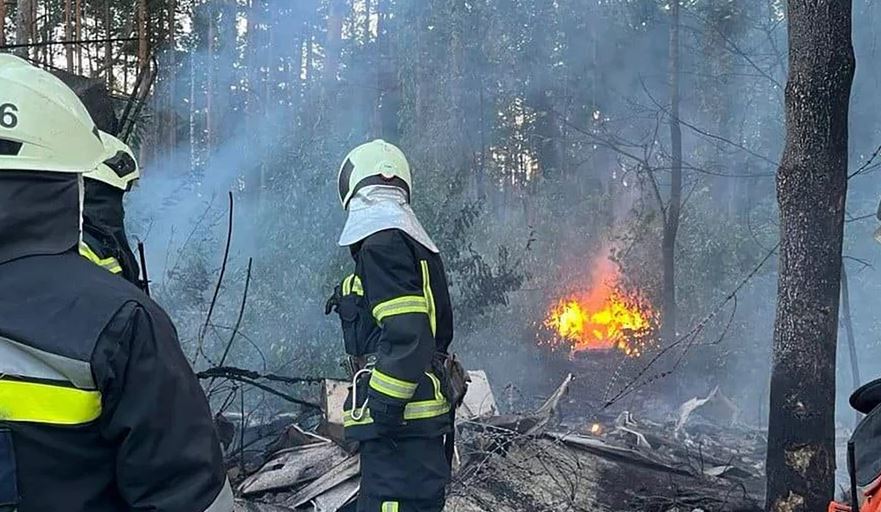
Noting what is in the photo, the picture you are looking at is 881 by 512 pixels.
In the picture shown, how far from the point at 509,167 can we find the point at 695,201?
8.78 m

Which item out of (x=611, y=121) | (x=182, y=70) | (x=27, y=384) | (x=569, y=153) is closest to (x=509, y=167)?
(x=569, y=153)

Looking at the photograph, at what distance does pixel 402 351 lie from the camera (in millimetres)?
3643

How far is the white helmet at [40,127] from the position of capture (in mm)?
1564

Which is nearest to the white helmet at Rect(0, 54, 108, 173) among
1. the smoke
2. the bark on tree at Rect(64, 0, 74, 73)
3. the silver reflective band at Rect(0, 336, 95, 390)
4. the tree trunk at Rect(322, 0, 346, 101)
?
the silver reflective band at Rect(0, 336, 95, 390)

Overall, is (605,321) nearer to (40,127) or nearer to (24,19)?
(24,19)

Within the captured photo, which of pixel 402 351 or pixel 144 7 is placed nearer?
pixel 402 351

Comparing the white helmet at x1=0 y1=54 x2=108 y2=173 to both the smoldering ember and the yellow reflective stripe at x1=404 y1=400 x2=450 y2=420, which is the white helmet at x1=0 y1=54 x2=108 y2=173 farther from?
the yellow reflective stripe at x1=404 y1=400 x2=450 y2=420

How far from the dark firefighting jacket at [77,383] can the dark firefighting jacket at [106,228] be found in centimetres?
237

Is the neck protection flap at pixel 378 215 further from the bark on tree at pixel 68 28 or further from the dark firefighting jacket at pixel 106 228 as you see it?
the bark on tree at pixel 68 28

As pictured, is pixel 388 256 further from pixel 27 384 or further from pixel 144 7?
pixel 144 7

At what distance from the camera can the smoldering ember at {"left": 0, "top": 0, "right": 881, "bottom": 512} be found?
5.24ft

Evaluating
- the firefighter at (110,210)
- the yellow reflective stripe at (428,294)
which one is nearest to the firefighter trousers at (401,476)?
the yellow reflective stripe at (428,294)

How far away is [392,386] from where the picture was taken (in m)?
3.65

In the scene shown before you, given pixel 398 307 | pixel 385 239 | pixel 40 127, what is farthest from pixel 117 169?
pixel 40 127
